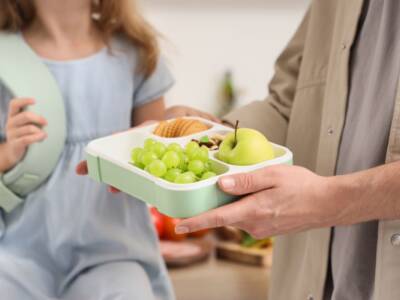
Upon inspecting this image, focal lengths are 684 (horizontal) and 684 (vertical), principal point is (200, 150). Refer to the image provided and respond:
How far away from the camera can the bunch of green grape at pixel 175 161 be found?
96 centimetres

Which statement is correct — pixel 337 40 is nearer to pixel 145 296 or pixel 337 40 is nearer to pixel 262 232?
pixel 262 232

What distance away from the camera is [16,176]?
1.30m

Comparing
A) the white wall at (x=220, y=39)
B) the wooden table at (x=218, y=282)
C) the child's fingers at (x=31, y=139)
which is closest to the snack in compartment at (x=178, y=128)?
the child's fingers at (x=31, y=139)

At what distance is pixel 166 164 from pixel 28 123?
40 cm

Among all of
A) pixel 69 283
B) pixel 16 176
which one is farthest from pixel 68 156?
pixel 69 283

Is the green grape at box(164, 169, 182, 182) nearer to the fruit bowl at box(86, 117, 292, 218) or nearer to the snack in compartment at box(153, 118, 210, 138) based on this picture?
the fruit bowl at box(86, 117, 292, 218)

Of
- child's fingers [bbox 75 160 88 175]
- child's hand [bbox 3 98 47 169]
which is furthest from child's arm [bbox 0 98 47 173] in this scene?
child's fingers [bbox 75 160 88 175]

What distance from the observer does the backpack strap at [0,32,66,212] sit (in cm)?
→ 130

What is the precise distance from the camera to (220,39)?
7.50ft

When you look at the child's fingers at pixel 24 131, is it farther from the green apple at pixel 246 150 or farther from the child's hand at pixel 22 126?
the green apple at pixel 246 150

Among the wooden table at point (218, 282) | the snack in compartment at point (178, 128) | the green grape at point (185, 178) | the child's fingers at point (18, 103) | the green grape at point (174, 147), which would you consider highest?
the green grape at point (185, 178)

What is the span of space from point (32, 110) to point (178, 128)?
0.31 meters

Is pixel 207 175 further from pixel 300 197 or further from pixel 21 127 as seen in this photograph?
pixel 21 127

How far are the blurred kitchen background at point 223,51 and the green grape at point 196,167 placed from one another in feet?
3.64
